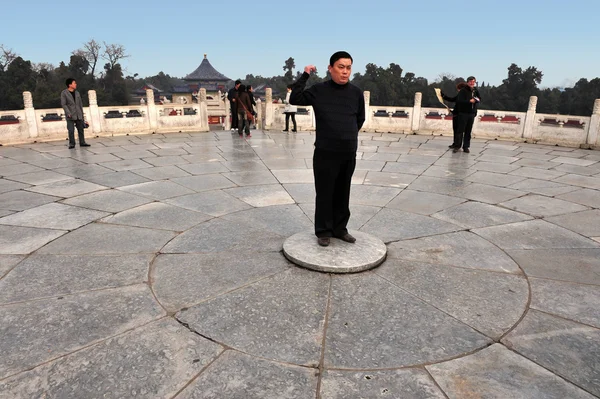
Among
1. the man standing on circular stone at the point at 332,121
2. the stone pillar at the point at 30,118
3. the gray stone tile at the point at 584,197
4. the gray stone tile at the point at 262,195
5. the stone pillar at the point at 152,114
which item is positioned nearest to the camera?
the man standing on circular stone at the point at 332,121

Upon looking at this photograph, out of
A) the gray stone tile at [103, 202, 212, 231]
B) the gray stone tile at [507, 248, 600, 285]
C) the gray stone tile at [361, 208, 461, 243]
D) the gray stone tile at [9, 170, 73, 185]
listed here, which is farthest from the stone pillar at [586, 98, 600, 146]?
the gray stone tile at [9, 170, 73, 185]

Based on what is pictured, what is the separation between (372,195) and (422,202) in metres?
0.75

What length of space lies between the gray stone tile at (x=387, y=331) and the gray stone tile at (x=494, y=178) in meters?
4.69

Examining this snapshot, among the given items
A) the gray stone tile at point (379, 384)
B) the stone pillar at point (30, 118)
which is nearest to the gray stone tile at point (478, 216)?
the gray stone tile at point (379, 384)

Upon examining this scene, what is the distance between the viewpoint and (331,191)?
3.80 m

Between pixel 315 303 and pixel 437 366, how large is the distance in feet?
3.18

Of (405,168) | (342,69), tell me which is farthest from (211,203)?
(405,168)

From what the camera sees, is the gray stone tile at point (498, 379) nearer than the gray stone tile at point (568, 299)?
Yes

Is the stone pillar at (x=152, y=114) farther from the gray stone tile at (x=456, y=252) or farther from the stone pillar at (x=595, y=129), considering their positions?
the stone pillar at (x=595, y=129)

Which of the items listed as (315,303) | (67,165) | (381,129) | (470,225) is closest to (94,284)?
(315,303)

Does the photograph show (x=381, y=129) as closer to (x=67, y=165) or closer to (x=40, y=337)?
(x=67, y=165)

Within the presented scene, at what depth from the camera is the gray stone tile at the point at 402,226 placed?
4414 mm

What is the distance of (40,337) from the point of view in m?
2.59

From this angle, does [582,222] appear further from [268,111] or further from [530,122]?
[268,111]
